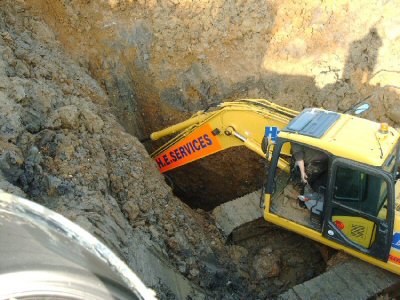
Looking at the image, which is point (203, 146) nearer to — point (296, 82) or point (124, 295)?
point (296, 82)

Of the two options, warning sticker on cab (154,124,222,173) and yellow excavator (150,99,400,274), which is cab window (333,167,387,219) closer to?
yellow excavator (150,99,400,274)

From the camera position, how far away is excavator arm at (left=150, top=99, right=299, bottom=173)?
593cm

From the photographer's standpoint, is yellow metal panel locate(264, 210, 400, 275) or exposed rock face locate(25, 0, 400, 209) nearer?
yellow metal panel locate(264, 210, 400, 275)

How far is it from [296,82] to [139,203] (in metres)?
4.18

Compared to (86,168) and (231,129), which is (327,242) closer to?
(231,129)

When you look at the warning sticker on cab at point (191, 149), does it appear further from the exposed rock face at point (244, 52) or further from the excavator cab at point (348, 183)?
the excavator cab at point (348, 183)

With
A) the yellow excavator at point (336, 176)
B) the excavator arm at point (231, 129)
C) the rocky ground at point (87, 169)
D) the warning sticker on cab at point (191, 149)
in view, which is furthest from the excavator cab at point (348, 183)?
the warning sticker on cab at point (191, 149)

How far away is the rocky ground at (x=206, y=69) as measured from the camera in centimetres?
611

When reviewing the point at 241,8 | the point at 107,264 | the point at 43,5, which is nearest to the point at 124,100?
the point at 43,5

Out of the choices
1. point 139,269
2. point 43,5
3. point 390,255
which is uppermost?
point 43,5

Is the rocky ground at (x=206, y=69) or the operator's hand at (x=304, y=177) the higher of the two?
the rocky ground at (x=206, y=69)

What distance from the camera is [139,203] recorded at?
5340 mm

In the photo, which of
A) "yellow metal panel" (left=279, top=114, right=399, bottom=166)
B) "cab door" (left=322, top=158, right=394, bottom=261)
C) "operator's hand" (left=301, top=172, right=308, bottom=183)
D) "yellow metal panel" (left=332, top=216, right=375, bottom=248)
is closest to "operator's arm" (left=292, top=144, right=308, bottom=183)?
"operator's hand" (left=301, top=172, right=308, bottom=183)

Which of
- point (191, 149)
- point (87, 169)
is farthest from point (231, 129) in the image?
point (87, 169)
